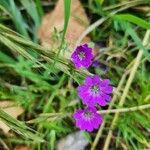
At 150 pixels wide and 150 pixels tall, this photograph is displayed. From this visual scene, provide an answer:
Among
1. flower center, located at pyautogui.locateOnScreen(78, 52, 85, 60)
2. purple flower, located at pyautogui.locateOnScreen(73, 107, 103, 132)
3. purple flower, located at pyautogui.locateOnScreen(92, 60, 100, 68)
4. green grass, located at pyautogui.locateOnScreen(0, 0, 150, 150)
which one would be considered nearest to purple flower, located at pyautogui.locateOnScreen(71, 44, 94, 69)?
flower center, located at pyautogui.locateOnScreen(78, 52, 85, 60)

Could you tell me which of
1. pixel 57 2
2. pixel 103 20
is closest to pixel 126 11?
pixel 103 20

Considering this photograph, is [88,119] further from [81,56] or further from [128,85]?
[128,85]

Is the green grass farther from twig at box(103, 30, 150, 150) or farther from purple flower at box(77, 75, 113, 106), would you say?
purple flower at box(77, 75, 113, 106)

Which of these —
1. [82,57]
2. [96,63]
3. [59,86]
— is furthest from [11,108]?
[82,57]

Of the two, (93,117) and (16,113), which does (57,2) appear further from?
(93,117)

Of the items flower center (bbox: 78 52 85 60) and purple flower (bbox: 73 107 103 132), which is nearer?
flower center (bbox: 78 52 85 60)

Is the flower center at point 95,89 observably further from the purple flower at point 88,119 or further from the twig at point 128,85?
the twig at point 128,85

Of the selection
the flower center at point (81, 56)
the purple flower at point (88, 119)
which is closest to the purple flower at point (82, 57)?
the flower center at point (81, 56)
